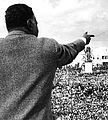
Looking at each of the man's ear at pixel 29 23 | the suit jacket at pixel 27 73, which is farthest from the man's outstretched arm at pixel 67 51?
the man's ear at pixel 29 23

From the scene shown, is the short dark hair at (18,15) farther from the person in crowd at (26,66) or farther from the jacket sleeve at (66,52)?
the jacket sleeve at (66,52)

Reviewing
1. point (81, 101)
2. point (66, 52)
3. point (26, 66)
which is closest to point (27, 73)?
point (26, 66)

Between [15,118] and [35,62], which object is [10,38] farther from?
[15,118]

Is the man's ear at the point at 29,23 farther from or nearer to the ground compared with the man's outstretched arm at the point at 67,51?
farther from the ground

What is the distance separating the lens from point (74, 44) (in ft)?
5.57

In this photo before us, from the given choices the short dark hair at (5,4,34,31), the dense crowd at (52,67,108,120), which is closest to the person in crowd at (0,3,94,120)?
the short dark hair at (5,4,34,31)

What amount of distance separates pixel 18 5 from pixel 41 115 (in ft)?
1.61

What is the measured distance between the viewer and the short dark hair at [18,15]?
1644mm

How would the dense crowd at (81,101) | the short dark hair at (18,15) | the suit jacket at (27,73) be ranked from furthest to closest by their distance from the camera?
the dense crowd at (81,101) → the short dark hair at (18,15) → the suit jacket at (27,73)

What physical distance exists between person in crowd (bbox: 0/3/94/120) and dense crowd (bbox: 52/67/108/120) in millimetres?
14919

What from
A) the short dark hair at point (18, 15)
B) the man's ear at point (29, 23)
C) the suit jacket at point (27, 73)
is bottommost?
the suit jacket at point (27, 73)

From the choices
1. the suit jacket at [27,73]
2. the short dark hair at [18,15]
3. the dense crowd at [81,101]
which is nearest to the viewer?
the suit jacket at [27,73]

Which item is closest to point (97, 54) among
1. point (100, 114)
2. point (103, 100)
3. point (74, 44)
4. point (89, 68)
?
point (89, 68)

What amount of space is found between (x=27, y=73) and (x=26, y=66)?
1.2 inches
